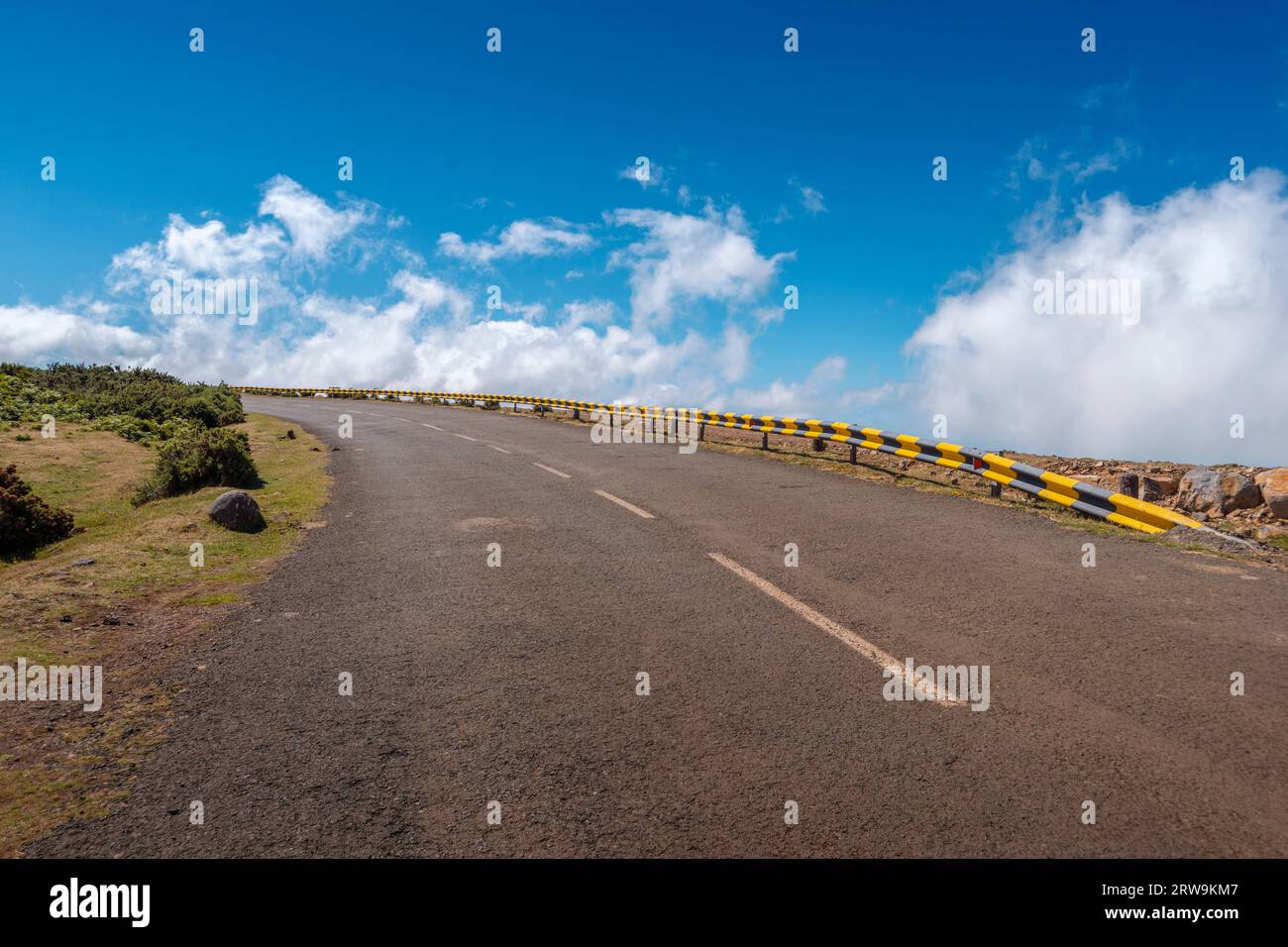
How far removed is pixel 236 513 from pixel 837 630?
7.81m

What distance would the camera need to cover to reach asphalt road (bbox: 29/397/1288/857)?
3072 millimetres

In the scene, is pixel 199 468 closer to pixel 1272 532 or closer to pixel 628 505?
pixel 628 505

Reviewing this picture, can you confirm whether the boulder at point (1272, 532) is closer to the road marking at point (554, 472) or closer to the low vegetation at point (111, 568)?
the road marking at point (554, 472)

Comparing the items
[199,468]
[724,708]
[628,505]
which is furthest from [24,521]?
[724,708]

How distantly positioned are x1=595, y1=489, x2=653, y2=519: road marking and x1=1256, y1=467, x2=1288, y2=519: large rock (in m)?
8.34

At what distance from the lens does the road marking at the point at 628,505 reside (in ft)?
33.4

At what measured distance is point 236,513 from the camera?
31.3 feet

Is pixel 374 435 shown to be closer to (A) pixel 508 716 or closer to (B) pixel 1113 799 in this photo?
(A) pixel 508 716

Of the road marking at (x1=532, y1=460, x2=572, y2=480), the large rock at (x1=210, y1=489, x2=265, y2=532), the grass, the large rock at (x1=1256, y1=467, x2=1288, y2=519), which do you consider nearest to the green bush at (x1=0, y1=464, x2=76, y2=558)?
the grass

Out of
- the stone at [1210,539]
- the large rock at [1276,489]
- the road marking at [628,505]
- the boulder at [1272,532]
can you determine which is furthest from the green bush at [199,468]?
the large rock at [1276,489]

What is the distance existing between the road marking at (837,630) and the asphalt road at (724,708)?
0.04 meters

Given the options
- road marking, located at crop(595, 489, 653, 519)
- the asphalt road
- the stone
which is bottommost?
the asphalt road

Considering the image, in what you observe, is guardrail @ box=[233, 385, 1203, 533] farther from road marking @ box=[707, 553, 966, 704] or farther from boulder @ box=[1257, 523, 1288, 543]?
road marking @ box=[707, 553, 966, 704]

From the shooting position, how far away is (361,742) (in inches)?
151
